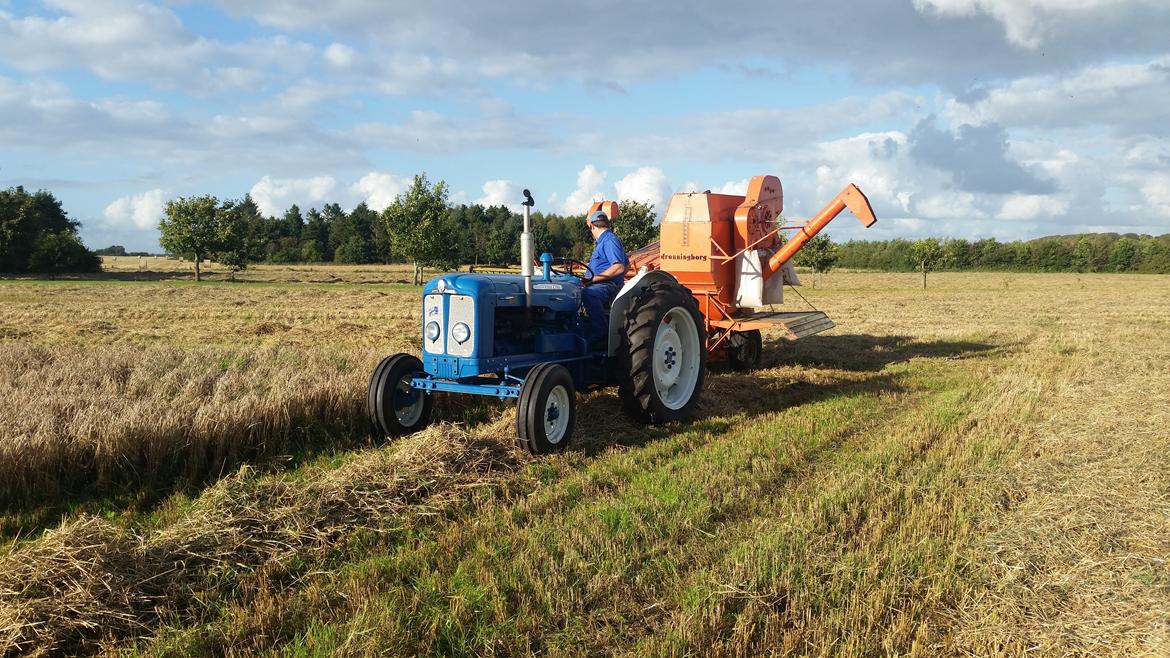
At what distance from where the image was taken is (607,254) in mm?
7621

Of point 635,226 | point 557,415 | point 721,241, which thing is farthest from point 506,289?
point 635,226

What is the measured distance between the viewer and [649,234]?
36688mm

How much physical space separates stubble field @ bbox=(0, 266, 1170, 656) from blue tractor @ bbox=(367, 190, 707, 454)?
340 millimetres

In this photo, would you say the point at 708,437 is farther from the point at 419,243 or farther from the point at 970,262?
the point at 970,262

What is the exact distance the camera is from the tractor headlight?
19.7ft

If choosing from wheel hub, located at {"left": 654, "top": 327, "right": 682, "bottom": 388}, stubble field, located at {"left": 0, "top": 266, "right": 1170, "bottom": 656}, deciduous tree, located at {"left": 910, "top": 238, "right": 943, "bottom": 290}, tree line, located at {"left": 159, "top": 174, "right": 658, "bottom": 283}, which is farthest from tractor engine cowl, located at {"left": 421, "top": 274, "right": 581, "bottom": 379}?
deciduous tree, located at {"left": 910, "top": 238, "right": 943, "bottom": 290}

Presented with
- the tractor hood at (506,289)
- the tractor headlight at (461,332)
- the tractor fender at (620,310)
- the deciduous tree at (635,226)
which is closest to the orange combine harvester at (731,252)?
the tractor fender at (620,310)

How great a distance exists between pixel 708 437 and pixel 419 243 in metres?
33.5

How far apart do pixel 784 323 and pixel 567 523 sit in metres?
5.98

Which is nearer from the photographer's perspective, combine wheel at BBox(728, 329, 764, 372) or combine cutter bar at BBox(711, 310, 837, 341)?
combine cutter bar at BBox(711, 310, 837, 341)

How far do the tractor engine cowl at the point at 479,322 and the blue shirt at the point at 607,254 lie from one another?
1.00 m

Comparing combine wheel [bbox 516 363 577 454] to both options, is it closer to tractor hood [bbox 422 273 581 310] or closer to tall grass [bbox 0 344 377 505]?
tractor hood [bbox 422 273 581 310]

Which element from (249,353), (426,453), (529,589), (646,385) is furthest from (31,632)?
(249,353)

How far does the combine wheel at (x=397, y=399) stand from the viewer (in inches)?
242
